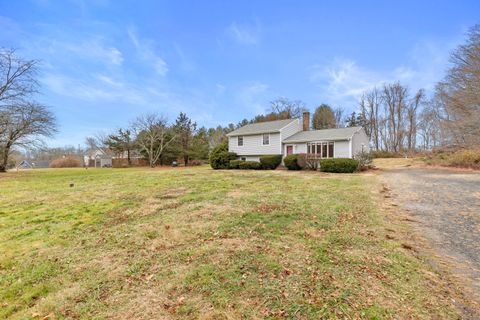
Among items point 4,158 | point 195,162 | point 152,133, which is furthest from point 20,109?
point 195,162

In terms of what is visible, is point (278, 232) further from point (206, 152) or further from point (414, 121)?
point (414, 121)

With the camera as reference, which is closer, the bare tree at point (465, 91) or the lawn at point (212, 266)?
the lawn at point (212, 266)

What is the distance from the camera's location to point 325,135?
65.7 feet

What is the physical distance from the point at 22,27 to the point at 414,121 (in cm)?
4534

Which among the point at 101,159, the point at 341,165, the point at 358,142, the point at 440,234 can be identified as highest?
the point at 358,142

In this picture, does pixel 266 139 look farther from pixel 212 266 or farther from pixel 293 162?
pixel 212 266

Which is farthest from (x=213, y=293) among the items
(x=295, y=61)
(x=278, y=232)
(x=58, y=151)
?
(x=58, y=151)

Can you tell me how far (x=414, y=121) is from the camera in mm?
35250

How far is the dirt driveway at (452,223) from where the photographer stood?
10.4 feet

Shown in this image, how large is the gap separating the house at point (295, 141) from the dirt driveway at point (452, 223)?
1037 centimetres

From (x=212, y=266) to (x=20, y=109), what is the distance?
23.3m

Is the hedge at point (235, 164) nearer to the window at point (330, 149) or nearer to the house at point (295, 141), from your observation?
the house at point (295, 141)

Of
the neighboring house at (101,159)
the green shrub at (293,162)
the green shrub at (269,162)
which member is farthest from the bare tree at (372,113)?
the neighboring house at (101,159)

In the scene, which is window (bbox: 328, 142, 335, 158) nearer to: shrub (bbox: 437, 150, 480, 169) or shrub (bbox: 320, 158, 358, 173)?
shrub (bbox: 320, 158, 358, 173)
